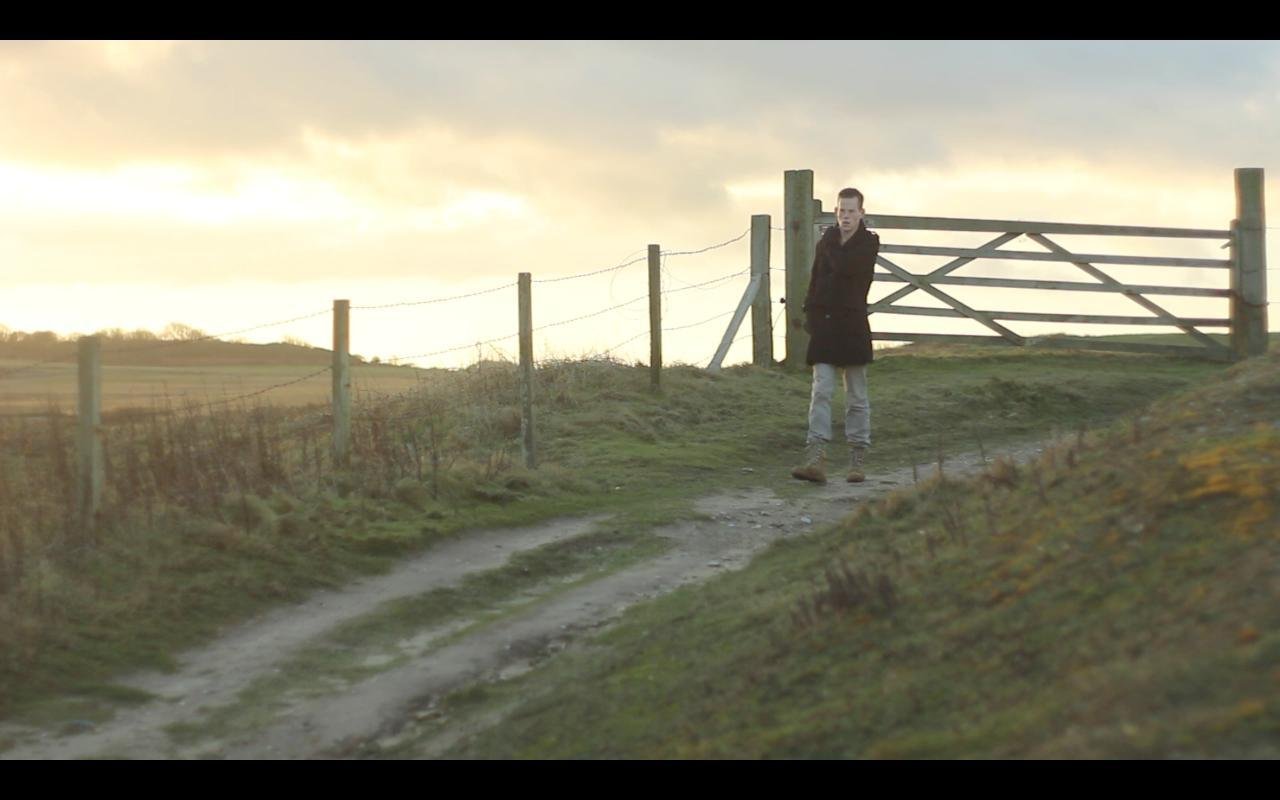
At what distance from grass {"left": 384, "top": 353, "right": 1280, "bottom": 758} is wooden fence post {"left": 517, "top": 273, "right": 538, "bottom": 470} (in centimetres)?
467

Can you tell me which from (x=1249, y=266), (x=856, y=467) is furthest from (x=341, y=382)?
(x=1249, y=266)

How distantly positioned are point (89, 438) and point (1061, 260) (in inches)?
505

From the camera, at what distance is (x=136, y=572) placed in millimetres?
9070

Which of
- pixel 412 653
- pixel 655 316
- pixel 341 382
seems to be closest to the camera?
pixel 412 653

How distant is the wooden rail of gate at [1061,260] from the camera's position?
18797mm

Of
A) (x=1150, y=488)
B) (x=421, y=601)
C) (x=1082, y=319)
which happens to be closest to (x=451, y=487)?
(x=421, y=601)

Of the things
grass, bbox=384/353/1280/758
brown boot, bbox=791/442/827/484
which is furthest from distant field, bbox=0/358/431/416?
grass, bbox=384/353/1280/758

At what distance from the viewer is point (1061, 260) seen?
18.8 m

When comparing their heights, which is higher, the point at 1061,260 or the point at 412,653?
the point at 1061,260

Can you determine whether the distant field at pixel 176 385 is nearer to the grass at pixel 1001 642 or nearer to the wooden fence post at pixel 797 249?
the wooden fence post at pixel 797 249

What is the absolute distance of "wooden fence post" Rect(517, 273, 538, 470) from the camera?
1296cm

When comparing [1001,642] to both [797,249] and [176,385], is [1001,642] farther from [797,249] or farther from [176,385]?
[176,385]

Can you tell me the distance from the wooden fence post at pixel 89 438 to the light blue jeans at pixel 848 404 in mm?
5463

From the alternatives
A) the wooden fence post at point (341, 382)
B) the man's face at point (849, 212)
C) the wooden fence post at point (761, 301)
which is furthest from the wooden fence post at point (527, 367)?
the wooden fence post at point (761, 301)
